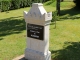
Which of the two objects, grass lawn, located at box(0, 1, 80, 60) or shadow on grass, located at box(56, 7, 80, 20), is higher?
shadow on grass, located at box(56, 7, 80, 20)

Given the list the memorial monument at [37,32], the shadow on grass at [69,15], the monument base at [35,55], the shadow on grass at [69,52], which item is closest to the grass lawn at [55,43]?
the shadow on grass at [69,52]

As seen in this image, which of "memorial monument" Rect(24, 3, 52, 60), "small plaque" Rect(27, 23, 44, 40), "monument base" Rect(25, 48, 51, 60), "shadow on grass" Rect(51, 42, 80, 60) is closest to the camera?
"memorial monument" Rect(24, 3, 52, 60)

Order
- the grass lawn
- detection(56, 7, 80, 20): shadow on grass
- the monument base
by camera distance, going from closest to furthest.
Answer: the monument base < the grass lawn < detection(56, 7, 80, 20): shadow on grass

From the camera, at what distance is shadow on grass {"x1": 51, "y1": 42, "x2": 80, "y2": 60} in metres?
7.84

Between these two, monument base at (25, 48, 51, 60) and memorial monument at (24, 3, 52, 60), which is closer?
memorial monument at (24, 3, 52, 60)

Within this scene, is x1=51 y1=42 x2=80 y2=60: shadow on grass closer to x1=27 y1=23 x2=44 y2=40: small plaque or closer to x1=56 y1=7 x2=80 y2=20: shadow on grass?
x1=27 y1=23 x2=44 y2=40: small plaque

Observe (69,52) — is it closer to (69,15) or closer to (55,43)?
(55,43)

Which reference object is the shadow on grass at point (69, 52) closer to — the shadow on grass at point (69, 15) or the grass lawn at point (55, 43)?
the grass lawn at point (55, 43)

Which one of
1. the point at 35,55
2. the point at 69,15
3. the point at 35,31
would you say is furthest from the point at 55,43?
the point at 69,15

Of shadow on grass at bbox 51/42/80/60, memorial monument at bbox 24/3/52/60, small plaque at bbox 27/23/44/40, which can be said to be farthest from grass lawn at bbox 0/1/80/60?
small plaque at bbox 27/23/44/40

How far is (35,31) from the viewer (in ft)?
23.3

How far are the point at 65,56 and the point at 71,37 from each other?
131 inches

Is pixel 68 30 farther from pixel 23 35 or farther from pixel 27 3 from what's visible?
pixel 27 3

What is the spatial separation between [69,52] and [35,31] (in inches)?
93.1
